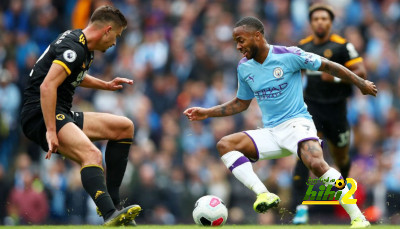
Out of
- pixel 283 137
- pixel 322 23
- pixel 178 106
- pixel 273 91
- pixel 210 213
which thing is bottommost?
pixel 210 213

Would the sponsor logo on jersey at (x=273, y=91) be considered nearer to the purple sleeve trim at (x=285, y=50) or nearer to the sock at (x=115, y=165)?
the purple sleeve trim at (x=285, y=50)

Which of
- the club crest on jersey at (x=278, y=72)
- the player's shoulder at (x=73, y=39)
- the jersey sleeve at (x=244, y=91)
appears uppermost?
the player's shoulder at (x=73, y=39)

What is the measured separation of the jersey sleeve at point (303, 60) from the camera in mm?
7820

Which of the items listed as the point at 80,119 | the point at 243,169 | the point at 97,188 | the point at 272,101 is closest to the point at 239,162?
the point at 243,169

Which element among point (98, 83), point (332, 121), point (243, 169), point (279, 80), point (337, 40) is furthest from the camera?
point (332, 121)

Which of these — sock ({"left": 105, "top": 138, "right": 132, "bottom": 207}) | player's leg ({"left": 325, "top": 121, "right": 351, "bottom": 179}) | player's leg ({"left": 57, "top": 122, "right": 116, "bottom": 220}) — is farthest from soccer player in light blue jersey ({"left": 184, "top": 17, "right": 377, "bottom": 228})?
player's leg ({"left": 325, "top": 121, "right": 351, "bottom": 179})

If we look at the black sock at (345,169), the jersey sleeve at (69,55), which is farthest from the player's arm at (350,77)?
the black sock at (345,169)

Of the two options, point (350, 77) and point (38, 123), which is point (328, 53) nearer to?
point (350, 77)

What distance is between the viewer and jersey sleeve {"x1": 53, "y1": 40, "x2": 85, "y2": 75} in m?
7.27

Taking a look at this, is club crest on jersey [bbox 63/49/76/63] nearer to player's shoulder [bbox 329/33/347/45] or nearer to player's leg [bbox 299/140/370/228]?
player's leg [bbox 299/140/370/228]

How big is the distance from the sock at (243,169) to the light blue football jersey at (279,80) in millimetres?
565

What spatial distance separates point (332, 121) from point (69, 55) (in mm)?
4359

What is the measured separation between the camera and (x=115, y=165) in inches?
321

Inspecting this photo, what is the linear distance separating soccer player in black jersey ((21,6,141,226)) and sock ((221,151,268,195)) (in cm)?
118
